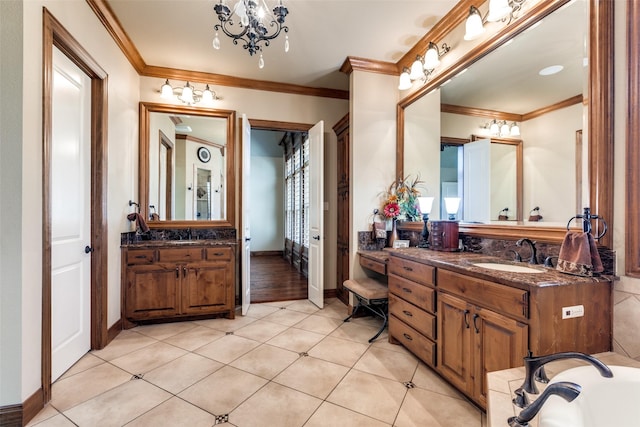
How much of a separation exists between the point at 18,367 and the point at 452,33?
3.87m

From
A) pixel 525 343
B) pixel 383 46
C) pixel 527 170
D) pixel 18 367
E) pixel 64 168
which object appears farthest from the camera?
pixel 383 46

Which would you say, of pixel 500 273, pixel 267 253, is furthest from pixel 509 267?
pixel 267 253

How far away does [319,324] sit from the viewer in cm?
307

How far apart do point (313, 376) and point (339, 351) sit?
0.44 m

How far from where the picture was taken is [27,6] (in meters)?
1.60

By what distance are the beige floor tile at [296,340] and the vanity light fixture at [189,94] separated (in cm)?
288

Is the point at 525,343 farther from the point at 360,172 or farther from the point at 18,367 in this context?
the point at 18,367

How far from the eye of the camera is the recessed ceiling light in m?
1.75

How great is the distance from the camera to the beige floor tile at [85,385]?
1.81 m

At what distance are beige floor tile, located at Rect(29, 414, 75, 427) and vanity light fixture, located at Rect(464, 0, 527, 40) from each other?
3.66 metres

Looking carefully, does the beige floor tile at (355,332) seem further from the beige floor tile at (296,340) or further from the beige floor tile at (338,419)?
the beige floor tile at (338,419)

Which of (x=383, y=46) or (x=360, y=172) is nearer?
(x=383, y=46)

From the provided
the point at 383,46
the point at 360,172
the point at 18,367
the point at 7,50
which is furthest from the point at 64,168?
the point at 383,46

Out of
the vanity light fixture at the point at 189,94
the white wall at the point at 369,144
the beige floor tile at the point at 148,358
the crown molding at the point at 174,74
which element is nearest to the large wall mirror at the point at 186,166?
the vanity light fixture at the point at 189,94
